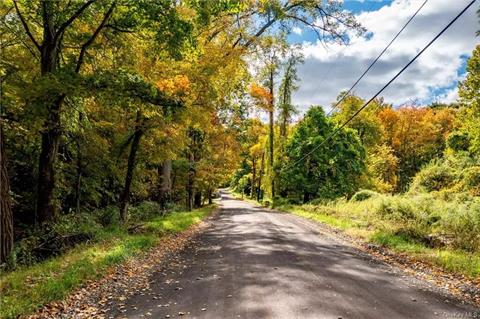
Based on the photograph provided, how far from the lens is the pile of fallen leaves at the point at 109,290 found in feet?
20.9

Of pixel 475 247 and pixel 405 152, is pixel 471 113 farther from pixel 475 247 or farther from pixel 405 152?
pixel 405 152

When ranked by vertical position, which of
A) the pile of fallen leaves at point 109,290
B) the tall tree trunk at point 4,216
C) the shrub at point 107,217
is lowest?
the pile of fallen leaves at point 109,290

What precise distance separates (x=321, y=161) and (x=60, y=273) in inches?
1112

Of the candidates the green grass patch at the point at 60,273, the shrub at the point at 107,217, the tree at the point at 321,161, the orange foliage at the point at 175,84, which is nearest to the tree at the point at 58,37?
the green grass patch at the point at 60,273

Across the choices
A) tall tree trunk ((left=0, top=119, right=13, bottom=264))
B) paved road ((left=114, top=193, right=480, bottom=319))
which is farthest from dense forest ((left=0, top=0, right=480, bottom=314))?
paved road ((left=114, top=193, right=480, bottom=319))

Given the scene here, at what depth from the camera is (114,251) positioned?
33.9ft

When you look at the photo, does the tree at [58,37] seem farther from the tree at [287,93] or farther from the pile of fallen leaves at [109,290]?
the tree at [287,93]

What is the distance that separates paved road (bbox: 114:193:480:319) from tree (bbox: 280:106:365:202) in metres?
22.0

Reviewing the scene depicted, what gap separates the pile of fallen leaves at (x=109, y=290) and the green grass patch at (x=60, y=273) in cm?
18

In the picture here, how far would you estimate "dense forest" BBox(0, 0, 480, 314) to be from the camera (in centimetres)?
1009

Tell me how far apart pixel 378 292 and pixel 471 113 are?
22334 millimetres

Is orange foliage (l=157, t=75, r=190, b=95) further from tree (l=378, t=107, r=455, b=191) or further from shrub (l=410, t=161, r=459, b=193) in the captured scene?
tree (l=378, t=107, r=455, b=191)

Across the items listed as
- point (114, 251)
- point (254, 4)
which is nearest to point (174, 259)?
point (114, 251)

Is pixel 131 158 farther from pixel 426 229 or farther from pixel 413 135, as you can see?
pixel 413 135
